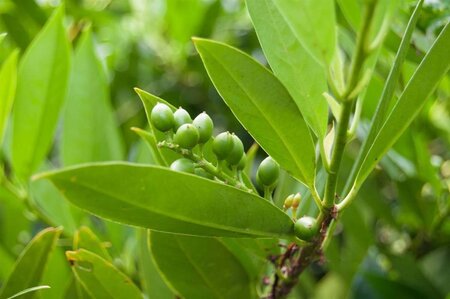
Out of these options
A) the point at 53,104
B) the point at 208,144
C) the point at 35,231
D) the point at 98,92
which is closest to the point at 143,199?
the point at 208,144

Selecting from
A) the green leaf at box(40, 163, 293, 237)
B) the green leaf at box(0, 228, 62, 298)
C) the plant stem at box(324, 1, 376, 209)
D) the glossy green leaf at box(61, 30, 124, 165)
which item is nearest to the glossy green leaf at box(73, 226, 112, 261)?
the green leaf at box(0, 228, 62, 298)

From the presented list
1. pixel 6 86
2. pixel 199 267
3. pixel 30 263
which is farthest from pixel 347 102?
pixel 6 86

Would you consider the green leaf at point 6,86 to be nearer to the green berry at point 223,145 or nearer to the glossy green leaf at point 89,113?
the glossy green leaf at point 89,113

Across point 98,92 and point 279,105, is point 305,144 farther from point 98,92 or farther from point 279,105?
point 98,92

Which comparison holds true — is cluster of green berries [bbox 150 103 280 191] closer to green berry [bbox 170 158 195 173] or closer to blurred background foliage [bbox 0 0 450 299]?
green berry [bbox 170 158 195 173]

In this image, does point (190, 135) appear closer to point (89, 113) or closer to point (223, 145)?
point (223, 145)

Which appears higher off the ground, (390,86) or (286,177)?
(390,86)
